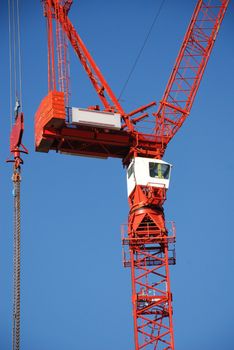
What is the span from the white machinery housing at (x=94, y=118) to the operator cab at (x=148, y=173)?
171 inches

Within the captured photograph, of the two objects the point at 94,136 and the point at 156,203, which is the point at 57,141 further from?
the point at 156,203

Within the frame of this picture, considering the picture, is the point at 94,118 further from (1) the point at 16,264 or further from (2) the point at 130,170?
(1) the point at 16,264

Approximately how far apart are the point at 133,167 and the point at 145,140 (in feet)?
11.0

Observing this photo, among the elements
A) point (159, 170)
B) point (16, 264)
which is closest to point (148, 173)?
point (159, 170)

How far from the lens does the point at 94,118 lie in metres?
98.1

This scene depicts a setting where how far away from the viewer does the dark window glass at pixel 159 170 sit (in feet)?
332

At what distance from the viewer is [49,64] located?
103m

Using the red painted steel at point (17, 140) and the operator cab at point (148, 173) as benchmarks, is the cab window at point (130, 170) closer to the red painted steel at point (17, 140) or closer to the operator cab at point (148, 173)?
the operator cab at point (148, 173)

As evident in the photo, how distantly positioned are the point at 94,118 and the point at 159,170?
8208mm

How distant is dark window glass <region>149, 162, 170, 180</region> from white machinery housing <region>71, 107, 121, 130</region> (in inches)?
207

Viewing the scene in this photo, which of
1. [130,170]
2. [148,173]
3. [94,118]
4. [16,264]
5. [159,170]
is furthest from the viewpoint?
[130,170]

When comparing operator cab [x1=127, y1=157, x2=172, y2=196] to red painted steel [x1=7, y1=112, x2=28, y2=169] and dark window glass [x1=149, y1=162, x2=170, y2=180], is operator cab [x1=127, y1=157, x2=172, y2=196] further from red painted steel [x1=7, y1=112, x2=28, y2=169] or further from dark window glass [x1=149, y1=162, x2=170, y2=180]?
red painted steel [x1=7, y1=112, x2=28, y2=169]

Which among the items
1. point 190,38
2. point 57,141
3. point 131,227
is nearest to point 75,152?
point 57,141

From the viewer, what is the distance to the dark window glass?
332 ft
